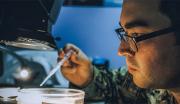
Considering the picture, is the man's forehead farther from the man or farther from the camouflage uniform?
the camouflage uniform

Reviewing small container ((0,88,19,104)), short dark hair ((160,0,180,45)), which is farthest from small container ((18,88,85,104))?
short dark hair ((160,0,180,45))

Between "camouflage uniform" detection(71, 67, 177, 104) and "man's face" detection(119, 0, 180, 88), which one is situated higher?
"man's face" detection(119, 0, 180, 88)

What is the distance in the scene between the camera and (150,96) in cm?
212

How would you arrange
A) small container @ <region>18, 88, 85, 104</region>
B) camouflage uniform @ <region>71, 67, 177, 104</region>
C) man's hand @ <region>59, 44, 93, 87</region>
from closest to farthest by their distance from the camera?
small container @ <region>18, 88, 85, 104</region>
man's hand @ <region>59, 44, 93, 87</region>
camouflage uniform @ <region>71, 67, 177, 104</region>

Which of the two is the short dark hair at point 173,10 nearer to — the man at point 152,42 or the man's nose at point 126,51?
the man at point 152,42

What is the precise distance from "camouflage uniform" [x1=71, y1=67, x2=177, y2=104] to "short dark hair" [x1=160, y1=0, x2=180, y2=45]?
638 mm

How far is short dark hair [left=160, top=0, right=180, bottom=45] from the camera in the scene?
156cm

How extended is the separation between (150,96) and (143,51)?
0.56 m

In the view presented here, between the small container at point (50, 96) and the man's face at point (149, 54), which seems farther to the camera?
the man's face at point (149, 54)

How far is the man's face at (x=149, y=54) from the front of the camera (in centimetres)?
161

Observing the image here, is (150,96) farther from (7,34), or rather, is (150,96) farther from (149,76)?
(7,34)

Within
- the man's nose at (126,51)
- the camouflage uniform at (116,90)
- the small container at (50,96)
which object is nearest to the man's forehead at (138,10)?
the man's nose at (126,51)

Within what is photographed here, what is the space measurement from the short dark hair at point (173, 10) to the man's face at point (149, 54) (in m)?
0.05

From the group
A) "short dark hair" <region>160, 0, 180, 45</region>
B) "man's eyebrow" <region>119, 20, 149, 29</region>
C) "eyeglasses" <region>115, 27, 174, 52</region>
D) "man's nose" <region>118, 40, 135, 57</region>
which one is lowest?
"man's nose" <region>118, 40, 135, 57</region>
